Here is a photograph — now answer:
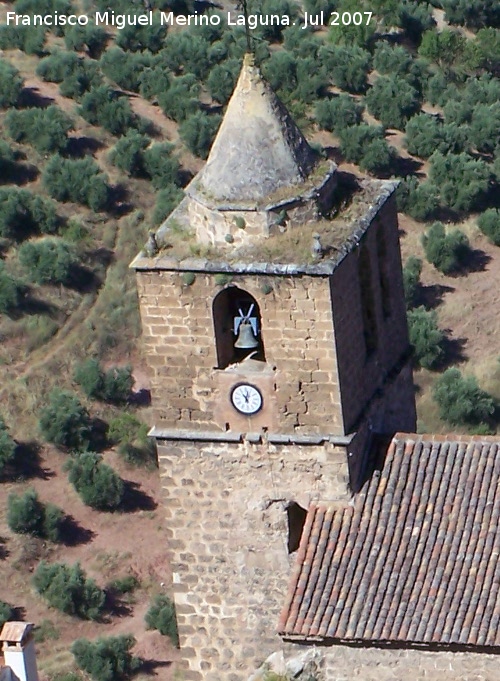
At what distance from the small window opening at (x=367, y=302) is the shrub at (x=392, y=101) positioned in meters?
27.3

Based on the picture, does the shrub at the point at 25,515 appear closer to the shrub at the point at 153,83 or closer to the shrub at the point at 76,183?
the shrub at the point at 76,183

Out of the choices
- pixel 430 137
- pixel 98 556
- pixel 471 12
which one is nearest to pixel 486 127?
pixel 430 137

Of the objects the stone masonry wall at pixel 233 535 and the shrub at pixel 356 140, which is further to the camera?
the shrub at pixel 356 140

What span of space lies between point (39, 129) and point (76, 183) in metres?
2.23

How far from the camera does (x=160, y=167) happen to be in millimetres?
43906

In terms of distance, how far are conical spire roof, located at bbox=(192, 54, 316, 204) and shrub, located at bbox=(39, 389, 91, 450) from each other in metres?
19.1

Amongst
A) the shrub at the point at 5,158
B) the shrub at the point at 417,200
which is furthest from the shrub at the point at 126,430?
the shrub at the point at 417,200

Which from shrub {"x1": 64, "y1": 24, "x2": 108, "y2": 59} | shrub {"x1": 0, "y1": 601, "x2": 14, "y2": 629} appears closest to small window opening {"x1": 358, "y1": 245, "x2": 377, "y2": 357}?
shrub {"x1": 0, "y1": 601, "x2": 14, "y2": 629}

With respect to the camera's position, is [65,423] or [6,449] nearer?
[6,449]

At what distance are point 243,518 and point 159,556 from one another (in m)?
16.0

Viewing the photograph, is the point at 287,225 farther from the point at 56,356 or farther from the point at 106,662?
the point at 56,356

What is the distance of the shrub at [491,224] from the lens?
4303cm

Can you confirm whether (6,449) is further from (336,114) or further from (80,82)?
(336,114)

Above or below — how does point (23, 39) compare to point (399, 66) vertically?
above
